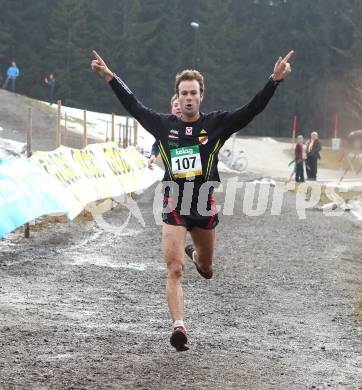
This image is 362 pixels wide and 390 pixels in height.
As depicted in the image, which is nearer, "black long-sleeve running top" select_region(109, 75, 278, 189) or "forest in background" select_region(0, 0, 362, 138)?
"black long-sleeve running top" select_region(109, 75, 278, 189)

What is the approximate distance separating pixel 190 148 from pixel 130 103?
2.24ft

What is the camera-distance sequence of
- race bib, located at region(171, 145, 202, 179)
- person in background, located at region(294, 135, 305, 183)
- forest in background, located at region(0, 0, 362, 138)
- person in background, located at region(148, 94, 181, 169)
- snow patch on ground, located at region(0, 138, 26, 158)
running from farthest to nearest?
forest in background, located at region(0, 0, 362, 138) → person in background, located at region(294, 135, 305, 183) → snow patch on ground, located at region(0, 138, 26, 158) → person in background, located at region(148, 94, 181, 169) → race bib, located at region(171, 145, 202, 179)

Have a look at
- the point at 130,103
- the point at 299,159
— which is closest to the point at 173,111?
the point at 130,103

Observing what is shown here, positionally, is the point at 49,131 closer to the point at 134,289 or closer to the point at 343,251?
the point at 343,251

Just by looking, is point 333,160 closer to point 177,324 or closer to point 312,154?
point 312,154

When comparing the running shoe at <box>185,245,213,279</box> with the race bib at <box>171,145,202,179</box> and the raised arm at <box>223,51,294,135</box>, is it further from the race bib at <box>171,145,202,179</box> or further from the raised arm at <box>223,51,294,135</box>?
the raised arm at <box>223,51,294,135</box>

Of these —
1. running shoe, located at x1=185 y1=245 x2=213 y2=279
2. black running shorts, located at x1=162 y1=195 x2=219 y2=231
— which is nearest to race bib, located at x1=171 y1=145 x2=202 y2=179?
black running shorts, located at x1=162 y1=195 x2=219 y2=231

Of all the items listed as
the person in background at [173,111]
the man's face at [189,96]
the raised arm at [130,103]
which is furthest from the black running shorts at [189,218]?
the person in background at [173,111]

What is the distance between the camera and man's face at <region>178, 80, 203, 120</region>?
261 inches

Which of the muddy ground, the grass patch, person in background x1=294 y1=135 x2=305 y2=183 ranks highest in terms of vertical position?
the muddy ground

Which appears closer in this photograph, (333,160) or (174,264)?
(174,264)

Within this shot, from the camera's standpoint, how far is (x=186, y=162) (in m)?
6.75

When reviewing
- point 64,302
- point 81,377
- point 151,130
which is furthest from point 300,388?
point 64,302

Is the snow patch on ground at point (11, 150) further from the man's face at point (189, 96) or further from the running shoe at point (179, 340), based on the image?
the running shoe at point (179, 340)
